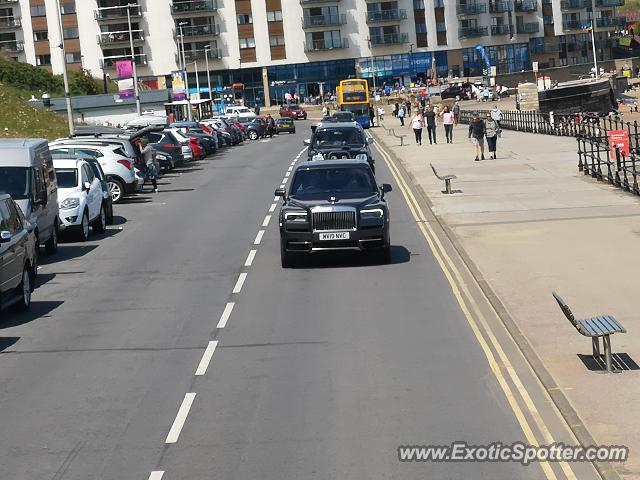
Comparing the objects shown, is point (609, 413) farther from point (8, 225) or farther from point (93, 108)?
point (93, 108)

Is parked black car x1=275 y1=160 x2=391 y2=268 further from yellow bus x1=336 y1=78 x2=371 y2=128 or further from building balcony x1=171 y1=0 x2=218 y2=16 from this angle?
building balcony x1=171 y1=0 x2=218 y2=16

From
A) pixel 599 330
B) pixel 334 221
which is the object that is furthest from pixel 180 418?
pixel 334 221

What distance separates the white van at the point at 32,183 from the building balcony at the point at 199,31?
105585 mm

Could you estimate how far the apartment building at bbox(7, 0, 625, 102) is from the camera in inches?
5123

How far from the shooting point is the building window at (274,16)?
130625 millimetres

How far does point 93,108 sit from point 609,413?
7559cm

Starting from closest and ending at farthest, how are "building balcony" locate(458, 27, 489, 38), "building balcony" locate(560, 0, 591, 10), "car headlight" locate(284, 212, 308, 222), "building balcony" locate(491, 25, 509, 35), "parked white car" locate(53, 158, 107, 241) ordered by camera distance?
"car headlight" locate(284, 212, 308, 222) → "parked white car" locate(53, 158, 107, 241) → "building balcony" locate(458, 27, 489, 38) → "building balcony" locate(491, 25, 509, 35) → "building balcony" locate(560, 0, 591, 10)

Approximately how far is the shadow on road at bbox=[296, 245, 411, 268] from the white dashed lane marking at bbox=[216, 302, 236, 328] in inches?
156

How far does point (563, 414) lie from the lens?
1170 cm

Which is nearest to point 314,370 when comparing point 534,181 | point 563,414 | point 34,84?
point 563,414

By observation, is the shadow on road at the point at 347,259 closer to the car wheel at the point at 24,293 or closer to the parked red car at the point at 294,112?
the car wheel at the point at 24,293

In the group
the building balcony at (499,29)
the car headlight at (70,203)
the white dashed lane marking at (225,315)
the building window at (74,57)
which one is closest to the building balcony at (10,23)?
the building window at (74,57)

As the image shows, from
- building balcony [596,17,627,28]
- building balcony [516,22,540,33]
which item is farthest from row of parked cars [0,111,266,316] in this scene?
building balcony [596,17,627,28]

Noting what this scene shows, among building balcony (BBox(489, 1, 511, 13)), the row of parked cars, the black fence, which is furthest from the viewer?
building balcony (BBox(489, 1, 511, 13))
